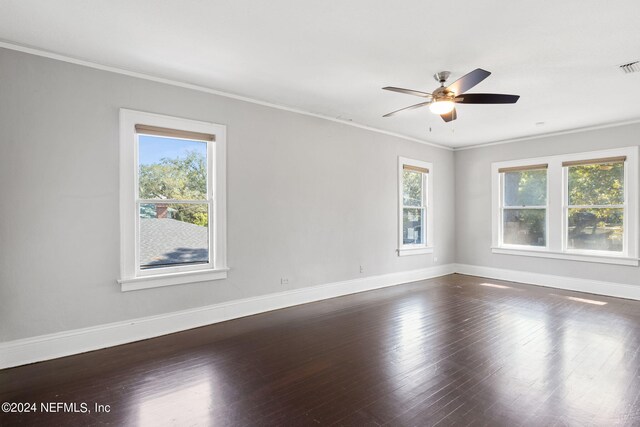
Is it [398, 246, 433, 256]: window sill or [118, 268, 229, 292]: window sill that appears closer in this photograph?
[118, 268, 229, 292]: window sill

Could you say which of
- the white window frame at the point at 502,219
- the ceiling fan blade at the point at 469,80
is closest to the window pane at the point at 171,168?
the ceiling fan blade at the point at 469,80

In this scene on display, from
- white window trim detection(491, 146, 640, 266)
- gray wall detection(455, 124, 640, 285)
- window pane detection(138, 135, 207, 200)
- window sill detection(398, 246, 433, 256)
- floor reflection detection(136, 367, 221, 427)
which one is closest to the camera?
floor reflection detection(136, 367, 221, 427)

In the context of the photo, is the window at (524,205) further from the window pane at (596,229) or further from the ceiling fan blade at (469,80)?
the ceiling fan blade at (469,80)

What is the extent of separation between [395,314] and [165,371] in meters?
2.75

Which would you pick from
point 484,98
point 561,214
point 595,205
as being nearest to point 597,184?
point 595,205

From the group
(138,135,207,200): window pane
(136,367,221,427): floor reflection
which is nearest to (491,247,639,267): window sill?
(138,135,207,200): window pane

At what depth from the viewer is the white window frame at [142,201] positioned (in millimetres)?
3322

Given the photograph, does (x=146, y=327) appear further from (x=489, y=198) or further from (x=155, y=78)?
(x=489, y=198)

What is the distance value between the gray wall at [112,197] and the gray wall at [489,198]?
9.52 ft

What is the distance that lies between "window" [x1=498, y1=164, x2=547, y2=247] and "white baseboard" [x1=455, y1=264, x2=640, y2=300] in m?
0.60

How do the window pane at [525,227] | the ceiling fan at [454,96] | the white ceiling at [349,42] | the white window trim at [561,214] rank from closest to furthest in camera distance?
1. the white ceiling at [349,42]
2. the ceiling fan at [454,96]
3. the white window trim at [561,214]
4. the window pane at [525,227]

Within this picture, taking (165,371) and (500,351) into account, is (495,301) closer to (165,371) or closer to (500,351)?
(500,351)

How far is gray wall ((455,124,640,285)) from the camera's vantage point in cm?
520

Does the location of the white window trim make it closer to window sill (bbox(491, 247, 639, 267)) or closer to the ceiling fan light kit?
window sill (bbox(491, 247, 639, 267))
